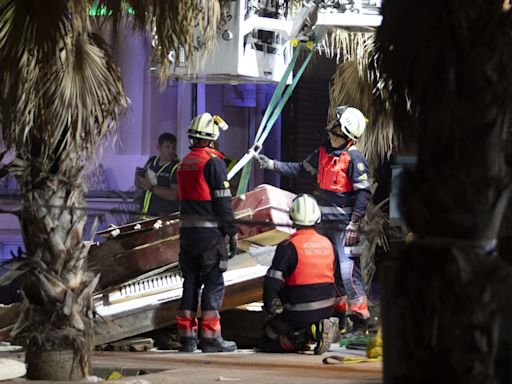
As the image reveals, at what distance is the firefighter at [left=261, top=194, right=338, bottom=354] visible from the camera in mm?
10586

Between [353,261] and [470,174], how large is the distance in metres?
7.01

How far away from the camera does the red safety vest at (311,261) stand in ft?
34.8

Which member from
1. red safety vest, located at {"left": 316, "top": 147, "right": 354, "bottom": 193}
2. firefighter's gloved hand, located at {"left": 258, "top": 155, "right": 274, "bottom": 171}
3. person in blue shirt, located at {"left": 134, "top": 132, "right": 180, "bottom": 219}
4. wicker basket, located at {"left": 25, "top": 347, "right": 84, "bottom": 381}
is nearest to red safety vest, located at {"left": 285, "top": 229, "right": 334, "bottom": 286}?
red safety vest, located at {"left": 316, "top": 147, "right": 354, "bottom": 193}

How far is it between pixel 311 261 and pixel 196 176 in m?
1.30

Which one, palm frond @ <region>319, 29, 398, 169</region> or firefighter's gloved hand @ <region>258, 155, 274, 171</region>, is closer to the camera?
firefighter's gloved hand @ <region>258, 155, 274, 171</region>

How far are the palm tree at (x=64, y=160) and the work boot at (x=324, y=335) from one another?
2.59 metres

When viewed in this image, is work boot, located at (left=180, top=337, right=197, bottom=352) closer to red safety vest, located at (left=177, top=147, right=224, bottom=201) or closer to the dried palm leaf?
red safety vest, located at (left=177, top=147, right=224, bottom=201)

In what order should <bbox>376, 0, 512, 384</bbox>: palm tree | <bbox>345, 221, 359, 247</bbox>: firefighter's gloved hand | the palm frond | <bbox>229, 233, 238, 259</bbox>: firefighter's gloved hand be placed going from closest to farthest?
<bbox>376, 0, 512, 384</bbox>: palm tree
<bbox>229, 233, 238, 259</bbox>: firefighter's gloved hand
<bbox>345, 221, 359, 247</bbox>: firefighter's gloved hand
the palm frond

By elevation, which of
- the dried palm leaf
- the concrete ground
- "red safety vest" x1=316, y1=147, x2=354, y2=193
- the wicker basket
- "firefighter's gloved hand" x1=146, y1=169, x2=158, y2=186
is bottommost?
the concrete ground

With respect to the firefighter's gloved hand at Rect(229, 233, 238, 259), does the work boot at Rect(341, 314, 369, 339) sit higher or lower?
lower

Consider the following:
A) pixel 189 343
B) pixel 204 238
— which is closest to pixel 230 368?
pixel 189 343

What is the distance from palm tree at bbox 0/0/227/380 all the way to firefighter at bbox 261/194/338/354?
2.48 metres

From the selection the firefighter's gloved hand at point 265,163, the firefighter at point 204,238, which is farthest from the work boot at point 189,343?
the firefighter's gloved hand at point 265,163

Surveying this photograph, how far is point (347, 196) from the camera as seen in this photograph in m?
11.7
